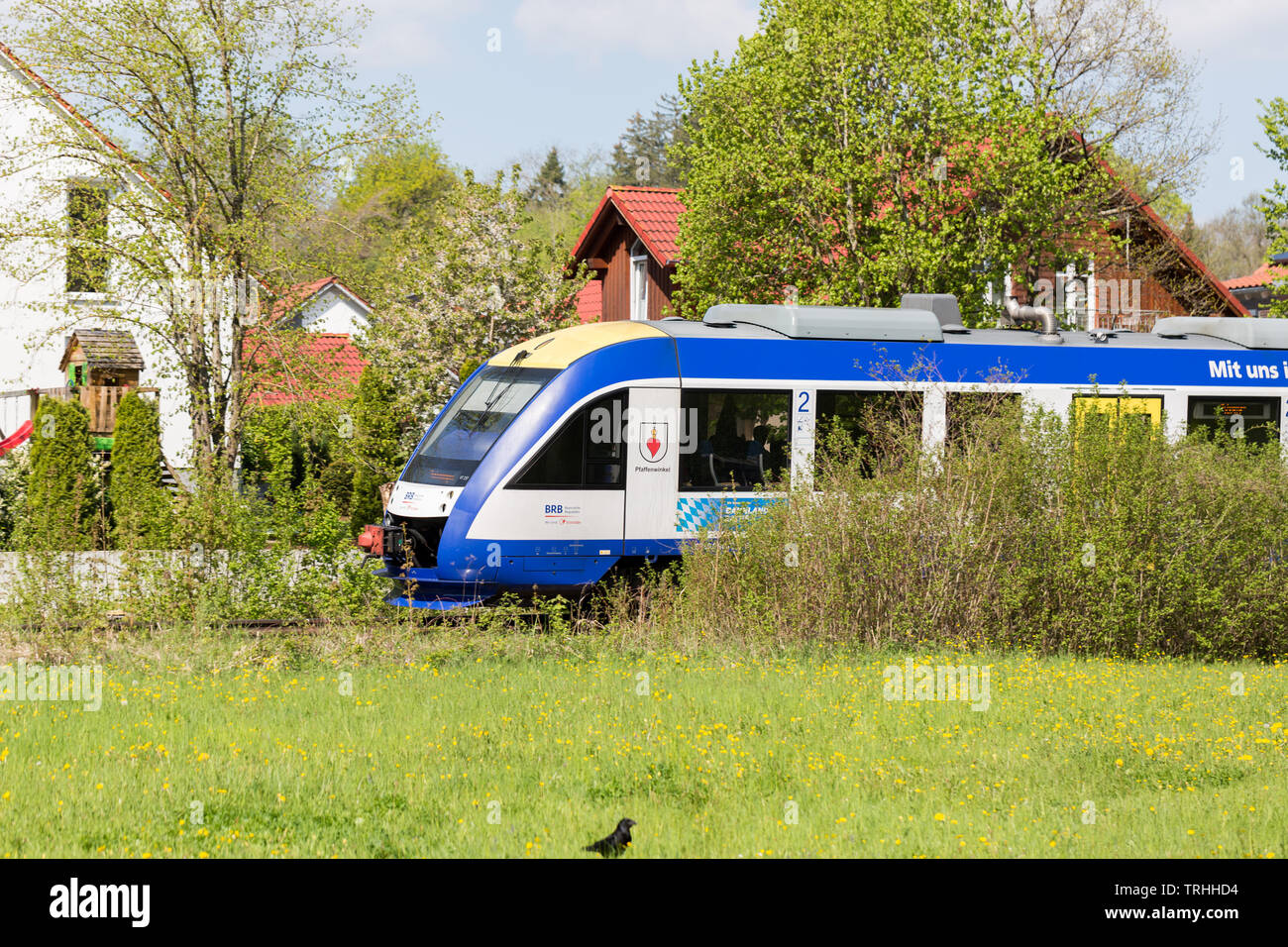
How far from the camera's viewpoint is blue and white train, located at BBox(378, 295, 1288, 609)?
504 inches

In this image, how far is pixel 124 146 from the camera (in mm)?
18391

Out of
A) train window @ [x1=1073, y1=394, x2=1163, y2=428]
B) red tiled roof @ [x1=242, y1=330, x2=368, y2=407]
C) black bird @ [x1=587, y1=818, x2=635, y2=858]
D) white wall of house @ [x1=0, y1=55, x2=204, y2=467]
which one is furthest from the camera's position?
red tiled roof @ [x1=242, y1=330, x2=368, y2=407]

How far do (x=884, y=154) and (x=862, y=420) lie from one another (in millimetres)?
8439

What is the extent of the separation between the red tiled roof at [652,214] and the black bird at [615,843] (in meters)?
24.5

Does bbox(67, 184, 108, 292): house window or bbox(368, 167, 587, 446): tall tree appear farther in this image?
bbox(368, 167, 587, 446): tall tree

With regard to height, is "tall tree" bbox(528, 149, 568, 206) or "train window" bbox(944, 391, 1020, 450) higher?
"tall tree" bbox(528, 149, 568, 206)

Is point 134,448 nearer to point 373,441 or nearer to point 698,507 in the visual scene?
point 373,441

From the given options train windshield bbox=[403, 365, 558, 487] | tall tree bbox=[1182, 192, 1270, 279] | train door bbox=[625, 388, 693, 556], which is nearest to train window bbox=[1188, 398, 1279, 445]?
train door bbox=[625, 388, 693, 556]

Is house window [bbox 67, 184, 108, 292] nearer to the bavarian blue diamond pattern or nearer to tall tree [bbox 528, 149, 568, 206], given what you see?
the bavarian blue diamond pattern

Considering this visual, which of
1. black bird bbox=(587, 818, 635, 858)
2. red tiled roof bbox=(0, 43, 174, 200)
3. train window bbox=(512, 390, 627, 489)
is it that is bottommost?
black bird bbox=(587, 818, 635, 858)

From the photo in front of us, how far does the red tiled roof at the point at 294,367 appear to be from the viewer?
19.1 metres

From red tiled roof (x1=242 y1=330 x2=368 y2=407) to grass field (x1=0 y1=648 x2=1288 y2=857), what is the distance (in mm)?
9417

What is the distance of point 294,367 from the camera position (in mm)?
19219

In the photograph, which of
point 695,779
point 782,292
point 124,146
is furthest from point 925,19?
point 695,779
